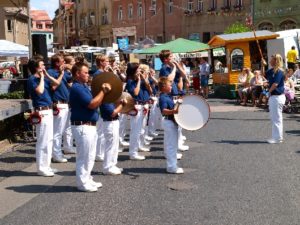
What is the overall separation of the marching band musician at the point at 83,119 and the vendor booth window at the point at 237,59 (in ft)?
52.9

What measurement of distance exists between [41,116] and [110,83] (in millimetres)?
1679

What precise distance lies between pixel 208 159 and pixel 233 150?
982 mm

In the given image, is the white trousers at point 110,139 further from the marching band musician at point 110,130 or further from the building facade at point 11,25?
the building facade at point 11,25

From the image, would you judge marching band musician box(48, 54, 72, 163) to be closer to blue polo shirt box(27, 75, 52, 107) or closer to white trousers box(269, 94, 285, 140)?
blue polo shirt box(27, 75, 52, 107)

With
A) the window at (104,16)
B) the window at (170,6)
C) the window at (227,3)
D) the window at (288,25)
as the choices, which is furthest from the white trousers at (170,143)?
the window at (104,16)

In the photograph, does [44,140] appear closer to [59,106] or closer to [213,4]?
[59,106]

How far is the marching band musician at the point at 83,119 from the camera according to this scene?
6996 millimetres

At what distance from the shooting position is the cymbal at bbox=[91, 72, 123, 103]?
7031 millimetres

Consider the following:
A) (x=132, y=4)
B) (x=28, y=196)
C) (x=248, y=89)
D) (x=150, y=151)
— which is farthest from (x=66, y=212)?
(x=132, y=4)

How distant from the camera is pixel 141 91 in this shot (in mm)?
10039

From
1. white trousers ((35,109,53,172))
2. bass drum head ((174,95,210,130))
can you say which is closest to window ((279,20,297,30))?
bass drum head ((174,95,210,130))

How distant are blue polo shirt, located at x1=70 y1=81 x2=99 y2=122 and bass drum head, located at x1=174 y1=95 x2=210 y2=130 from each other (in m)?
1.64

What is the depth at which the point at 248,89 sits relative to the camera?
19.3 m

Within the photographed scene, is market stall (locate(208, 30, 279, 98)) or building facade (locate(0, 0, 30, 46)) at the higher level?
building facade (locate(0, 0, 30, 46))
